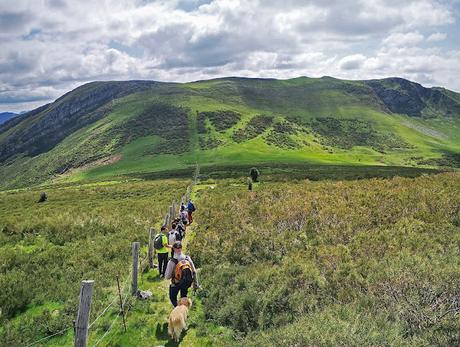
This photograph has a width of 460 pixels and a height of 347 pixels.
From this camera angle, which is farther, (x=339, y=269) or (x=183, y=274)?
(x=339, y=269)

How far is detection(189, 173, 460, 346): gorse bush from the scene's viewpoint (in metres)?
7.89

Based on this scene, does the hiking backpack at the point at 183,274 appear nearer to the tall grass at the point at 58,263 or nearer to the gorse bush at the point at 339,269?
the gorse bush at the point at 339,269

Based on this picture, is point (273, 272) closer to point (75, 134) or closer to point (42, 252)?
point (42, 252)

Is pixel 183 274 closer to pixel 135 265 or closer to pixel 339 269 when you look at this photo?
pixel 135 265

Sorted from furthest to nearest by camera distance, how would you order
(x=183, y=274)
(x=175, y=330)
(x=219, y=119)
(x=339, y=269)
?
(x=219, y=119) < (x=339, y=269) < (x=183, y=274) < (x=175, y=330)

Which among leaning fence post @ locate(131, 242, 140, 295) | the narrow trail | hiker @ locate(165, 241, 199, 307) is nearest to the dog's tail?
the narrow trail

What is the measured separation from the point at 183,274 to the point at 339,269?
4.62m

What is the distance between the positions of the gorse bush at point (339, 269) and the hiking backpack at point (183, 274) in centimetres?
139

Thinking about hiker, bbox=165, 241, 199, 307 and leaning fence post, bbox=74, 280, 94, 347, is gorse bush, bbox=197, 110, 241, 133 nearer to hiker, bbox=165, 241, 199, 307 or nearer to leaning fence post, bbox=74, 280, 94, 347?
hiker, bbox=165, 241, 199, 307

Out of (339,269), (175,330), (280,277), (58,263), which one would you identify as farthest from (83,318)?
(58,263)

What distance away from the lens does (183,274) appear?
10336 mm

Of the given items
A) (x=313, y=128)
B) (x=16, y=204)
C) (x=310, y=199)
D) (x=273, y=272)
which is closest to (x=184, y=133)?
(x=313, y=128)

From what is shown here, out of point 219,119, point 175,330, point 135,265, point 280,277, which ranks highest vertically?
point 219,119

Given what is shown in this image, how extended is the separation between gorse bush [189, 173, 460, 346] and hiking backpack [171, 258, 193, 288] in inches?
54.9
